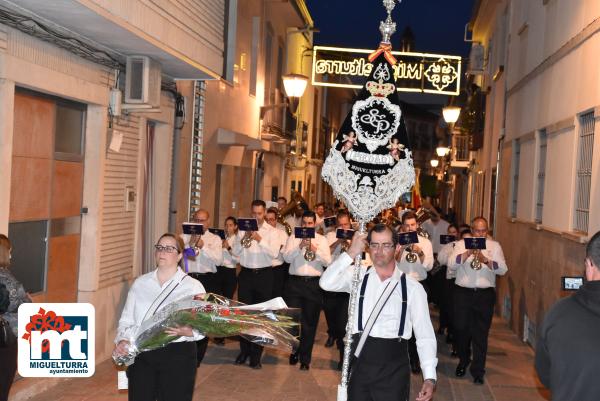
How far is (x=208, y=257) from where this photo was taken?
13836 mm

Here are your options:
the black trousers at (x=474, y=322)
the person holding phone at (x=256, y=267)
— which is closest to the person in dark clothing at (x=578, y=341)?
the black trousers at (x=474, y=322)

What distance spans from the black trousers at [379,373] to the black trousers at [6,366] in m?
2.50

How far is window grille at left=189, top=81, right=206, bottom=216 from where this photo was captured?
54.4 feet

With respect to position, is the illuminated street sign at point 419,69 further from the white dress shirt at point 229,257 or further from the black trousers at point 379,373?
the black trousers at point 379,373

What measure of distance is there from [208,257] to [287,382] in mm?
2688

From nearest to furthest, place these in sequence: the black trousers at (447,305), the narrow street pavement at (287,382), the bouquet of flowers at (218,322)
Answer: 1. the bouquet of flowers at (218,322)
2. the narrow street pavement at (287,382)
3. the black trousers at (447,305)

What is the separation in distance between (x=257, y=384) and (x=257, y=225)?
286 centimetres

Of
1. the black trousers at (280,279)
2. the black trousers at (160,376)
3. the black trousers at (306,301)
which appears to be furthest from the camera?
the black trousers at (280,279)

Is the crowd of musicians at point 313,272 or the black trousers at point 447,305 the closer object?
the crowd of musicians at point 313,272

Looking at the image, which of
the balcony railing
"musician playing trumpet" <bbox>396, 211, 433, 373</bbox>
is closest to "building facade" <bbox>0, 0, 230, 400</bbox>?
"musician playing trumpet" <bbox>396, 211, 433, 373</bbox>

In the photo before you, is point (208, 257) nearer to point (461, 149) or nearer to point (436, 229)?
point (436, 229)

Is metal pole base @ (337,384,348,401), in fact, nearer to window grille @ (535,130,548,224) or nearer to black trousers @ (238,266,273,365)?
black trousers @ (238,266,273,365)

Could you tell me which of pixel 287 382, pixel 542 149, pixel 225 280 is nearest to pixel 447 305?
pixel 542 149

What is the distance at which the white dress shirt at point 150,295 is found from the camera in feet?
24.3
